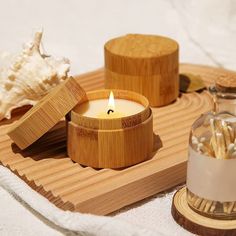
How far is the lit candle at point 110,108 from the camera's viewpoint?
746mm

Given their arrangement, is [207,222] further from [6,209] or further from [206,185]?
[6,209]

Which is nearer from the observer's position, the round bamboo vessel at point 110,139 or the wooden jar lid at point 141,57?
the round bamboo vessel at point 110,139

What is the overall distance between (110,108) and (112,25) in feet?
2.10

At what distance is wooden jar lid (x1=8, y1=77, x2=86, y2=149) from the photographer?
72cm

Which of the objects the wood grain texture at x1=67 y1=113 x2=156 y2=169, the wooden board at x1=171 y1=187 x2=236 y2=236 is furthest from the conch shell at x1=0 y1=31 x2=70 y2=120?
the wooden board at x1=171 y1=187 x2=236 y2=236

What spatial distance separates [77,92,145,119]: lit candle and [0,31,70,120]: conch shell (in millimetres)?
94

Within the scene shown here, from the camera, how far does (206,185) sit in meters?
0.64

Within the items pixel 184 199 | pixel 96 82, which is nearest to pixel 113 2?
pixel 96 82

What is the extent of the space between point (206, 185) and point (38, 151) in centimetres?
23

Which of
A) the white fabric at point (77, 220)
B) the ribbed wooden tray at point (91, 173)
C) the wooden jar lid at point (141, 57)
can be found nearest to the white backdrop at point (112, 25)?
the wooden jar lid at point (141, 57)

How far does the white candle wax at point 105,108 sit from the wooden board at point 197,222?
0.13 m

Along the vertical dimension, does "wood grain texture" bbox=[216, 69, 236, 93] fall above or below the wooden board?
above

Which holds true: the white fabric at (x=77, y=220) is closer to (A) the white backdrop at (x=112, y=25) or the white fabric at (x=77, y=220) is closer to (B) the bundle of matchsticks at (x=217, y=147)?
(B) the bundle of matchsticks at (x=217, y=147)

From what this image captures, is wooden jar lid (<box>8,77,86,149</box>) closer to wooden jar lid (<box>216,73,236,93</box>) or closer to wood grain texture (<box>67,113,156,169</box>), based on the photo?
wood grain texture (<box>67,113,156,169</box>)
